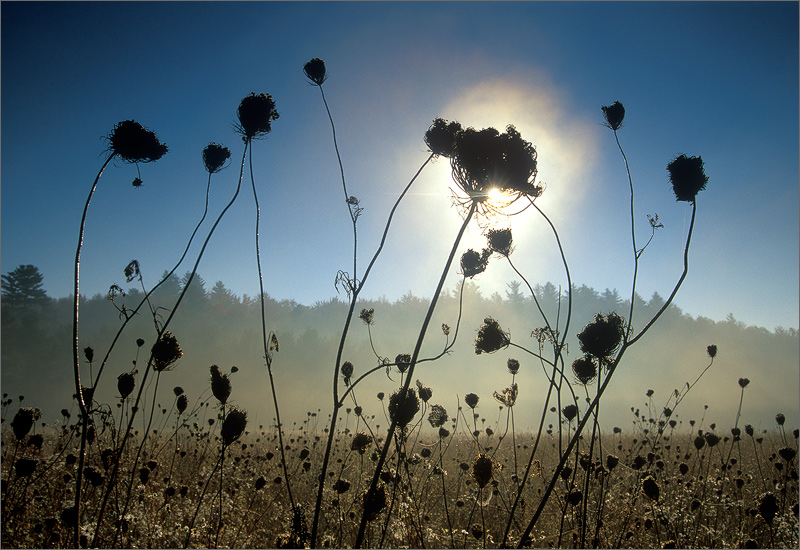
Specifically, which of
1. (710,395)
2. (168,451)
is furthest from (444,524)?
(710,395)

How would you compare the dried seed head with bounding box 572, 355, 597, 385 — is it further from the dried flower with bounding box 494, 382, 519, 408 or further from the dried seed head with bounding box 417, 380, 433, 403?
the dried seed head with bounding box 417, 380, 433, 403

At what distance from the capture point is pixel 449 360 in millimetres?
111438

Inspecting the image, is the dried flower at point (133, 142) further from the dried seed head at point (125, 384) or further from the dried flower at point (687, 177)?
the dried flower at point (687, 177)

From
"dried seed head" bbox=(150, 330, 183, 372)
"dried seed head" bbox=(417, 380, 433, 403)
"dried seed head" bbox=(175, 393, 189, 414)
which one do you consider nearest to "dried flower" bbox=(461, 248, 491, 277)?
"dried seed head" bbox=(417, 380, 433, 403)

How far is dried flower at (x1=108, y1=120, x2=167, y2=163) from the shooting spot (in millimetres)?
3578

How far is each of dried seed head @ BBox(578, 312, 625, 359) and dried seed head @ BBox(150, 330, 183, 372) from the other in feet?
13.7

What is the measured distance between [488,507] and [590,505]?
5.14ft

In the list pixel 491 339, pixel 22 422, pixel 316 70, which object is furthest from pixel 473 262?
pixel 22 422

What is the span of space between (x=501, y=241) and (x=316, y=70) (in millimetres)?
2826

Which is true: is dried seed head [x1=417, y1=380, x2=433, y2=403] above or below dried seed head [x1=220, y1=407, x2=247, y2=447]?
above

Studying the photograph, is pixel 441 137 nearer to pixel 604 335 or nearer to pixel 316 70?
pixel 316 70

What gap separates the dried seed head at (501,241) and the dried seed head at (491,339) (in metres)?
0.84

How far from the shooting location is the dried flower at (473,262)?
4473 millimetres

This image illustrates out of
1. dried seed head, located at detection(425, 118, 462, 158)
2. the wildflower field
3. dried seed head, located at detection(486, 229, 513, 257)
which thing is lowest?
the wildflower field
